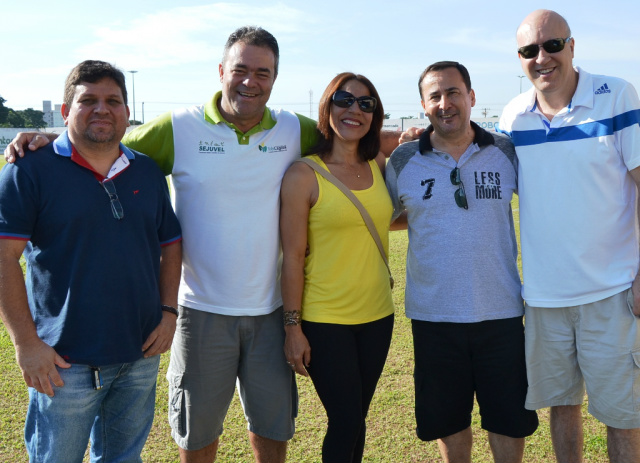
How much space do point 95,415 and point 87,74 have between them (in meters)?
1.76

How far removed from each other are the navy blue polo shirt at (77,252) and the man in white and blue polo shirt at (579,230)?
7.59ft

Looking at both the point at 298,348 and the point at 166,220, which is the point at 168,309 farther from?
the point at 298,348

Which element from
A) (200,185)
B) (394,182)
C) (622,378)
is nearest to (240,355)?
(200,185)

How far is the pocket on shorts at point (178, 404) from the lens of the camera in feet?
11.8

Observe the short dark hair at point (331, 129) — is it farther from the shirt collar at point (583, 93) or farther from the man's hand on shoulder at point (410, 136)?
the shirt collar at point (583, 93)

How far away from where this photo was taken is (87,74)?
2.95m

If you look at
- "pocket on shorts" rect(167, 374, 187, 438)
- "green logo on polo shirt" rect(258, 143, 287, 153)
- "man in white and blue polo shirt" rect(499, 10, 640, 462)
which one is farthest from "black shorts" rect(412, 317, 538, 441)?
"pocket on shorts" rect(167, 374, 187, 438)

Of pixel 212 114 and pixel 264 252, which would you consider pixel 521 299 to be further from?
pixel 212 114

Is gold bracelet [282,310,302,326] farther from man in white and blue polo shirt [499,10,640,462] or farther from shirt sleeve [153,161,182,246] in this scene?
man in white and blue polo shirt [499,10,640,462]

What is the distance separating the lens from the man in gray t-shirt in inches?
134

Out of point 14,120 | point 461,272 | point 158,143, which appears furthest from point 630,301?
point 14,120

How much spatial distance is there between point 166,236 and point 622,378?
2797 mm

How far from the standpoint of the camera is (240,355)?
3656 millimetres

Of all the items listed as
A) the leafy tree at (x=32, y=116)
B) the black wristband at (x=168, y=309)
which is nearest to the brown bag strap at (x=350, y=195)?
the black wristband at (x=168, y=309)
